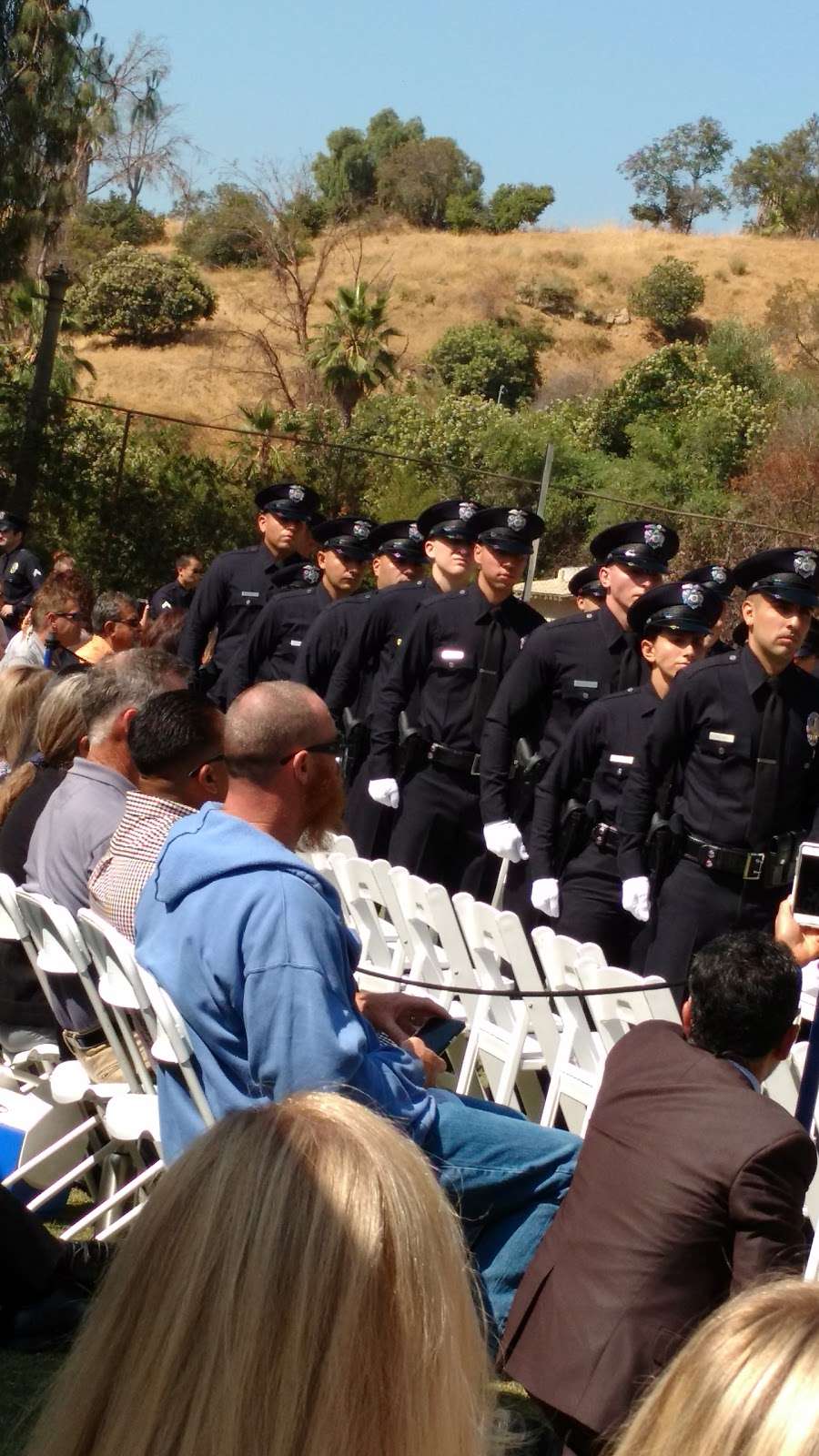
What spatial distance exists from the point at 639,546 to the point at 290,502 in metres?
3.74

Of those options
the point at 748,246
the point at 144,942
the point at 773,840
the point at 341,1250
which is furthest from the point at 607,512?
the point at 748,246

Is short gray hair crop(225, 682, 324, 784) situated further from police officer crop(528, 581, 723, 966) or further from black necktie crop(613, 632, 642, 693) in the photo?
black necktie crop(613, 632, 642, 693)

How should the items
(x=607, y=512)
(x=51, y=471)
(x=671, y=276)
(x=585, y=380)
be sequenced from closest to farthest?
(x=51, y=471) → (x=607, y=512) → (x=585, y=380) → (x=671, y=276)

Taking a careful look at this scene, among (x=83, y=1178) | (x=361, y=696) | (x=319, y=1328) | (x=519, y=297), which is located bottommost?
(x=83, y=1178)

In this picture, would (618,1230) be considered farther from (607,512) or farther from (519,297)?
(519,297)

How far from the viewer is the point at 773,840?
20.1 ft

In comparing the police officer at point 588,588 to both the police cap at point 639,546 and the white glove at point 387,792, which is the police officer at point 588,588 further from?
the white glove at point 387,792

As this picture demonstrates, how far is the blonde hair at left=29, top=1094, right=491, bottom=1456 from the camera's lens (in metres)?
1.48

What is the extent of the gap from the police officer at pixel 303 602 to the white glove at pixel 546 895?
3.41 metres

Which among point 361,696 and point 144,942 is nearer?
point 144,942

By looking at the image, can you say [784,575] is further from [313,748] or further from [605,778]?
[313,748]

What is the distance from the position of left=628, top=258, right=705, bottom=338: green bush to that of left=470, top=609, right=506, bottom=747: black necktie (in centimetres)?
5246

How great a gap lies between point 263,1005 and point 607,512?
29.5 m

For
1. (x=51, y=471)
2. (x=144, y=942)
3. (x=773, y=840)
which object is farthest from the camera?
(x=51, y=471)
